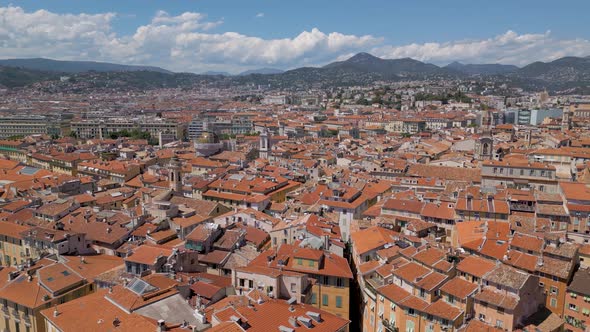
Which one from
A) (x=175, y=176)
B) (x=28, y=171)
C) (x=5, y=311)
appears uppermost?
(x=175, y=176)

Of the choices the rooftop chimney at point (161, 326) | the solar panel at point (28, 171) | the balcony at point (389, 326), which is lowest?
the balcony at point (389, 326)

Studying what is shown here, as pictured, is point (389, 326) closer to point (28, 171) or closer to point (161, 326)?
point (161, 326)

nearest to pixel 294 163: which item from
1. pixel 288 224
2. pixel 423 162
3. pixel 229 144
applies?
pixel 423 162

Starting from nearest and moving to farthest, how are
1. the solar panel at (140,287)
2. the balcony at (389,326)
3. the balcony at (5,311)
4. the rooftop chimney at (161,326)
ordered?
the rooftop chimney at (161,326) < the solar panel at (140,287) < the balcony at (389,326) < the balcony at (5,311)

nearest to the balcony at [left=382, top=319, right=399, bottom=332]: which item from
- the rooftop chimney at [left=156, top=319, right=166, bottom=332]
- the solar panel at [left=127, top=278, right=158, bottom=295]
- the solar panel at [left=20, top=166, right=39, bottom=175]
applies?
the rooftop chimney at [left=156, top=319, right=166, bottom=332]

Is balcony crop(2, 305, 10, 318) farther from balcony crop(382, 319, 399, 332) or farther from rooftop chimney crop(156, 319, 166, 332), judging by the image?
balcony crop(382, 319, 399, 332)

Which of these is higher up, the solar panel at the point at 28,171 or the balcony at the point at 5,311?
the solar panel at the point at 28,171

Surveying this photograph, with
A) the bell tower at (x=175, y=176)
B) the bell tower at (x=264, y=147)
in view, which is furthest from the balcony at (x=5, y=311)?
the bell tower at (x=264, y=147)

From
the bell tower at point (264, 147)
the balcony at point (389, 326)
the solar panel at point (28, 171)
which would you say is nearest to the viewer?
the balcony at point (389, 326)

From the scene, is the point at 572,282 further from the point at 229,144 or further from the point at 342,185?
the point at 229,144

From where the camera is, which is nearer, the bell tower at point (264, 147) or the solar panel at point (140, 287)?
the solar panel at point (140, 287)

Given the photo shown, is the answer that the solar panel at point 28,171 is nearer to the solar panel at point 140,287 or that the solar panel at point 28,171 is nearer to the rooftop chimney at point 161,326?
the solar panel at point 140,287

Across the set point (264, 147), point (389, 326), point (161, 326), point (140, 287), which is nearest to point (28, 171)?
point (264, 147)
